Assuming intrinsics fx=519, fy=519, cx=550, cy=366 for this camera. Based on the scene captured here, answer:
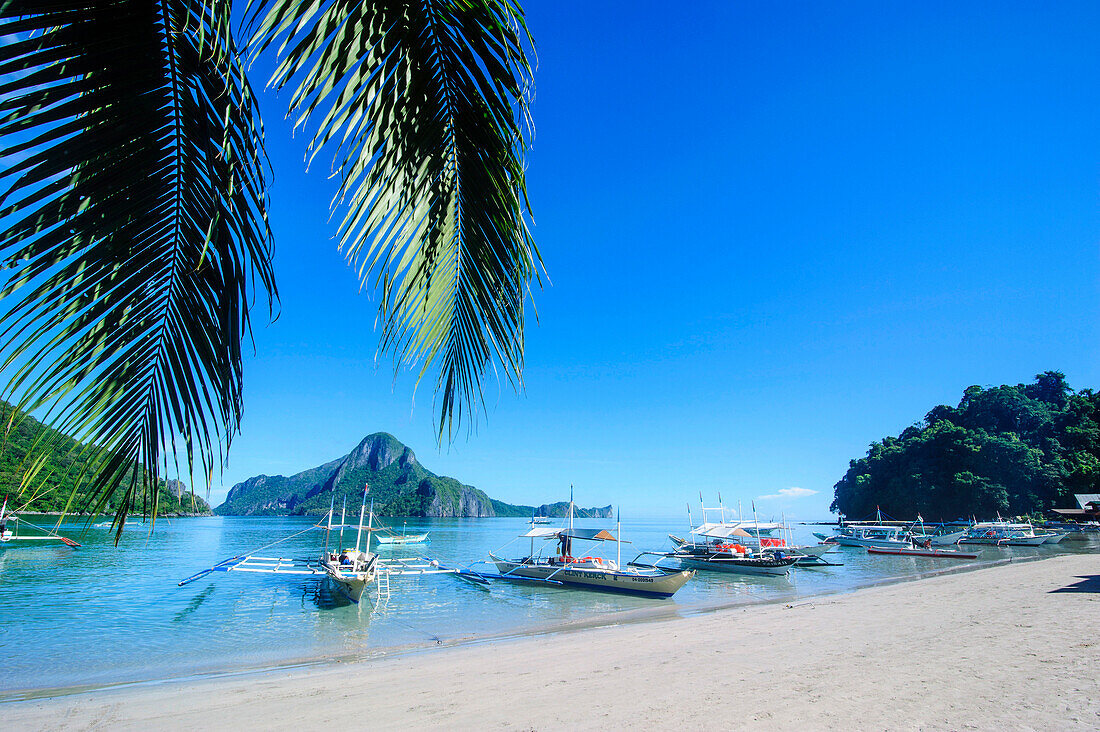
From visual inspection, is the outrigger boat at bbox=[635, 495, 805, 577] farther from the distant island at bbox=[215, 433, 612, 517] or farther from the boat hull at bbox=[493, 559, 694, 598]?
the distant island at bbox=[215, 433, 612, 517]

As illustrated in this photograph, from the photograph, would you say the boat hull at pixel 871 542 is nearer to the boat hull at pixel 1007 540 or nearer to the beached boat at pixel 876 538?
the beached boat at pixel 876 538

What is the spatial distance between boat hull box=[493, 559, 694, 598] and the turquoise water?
437 millimetres

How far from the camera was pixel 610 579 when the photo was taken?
2188 centimetres

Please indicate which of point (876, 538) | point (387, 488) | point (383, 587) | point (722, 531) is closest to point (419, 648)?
point (383, 587)

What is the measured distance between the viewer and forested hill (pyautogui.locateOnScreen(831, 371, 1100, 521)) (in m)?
51.9

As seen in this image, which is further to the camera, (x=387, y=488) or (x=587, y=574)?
(x=387, y=488)

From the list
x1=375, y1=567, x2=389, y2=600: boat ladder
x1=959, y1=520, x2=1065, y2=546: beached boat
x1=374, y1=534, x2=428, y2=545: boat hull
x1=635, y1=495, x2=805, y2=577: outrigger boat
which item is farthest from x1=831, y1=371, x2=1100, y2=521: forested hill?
x1=375, y1=567, x2=389, y2=600: boat ladder

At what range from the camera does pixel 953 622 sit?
1229 cm

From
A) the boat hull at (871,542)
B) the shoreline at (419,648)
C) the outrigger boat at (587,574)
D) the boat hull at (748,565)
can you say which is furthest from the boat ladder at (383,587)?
the boat hull at (871,542)

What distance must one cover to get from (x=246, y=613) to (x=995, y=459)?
68590mm

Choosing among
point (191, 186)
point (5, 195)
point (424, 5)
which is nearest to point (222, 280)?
point (191, 186)

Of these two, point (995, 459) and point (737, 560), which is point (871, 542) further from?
point (995, 459)

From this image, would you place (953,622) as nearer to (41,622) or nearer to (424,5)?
(424,5)

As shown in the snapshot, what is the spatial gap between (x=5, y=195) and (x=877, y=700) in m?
8.48
